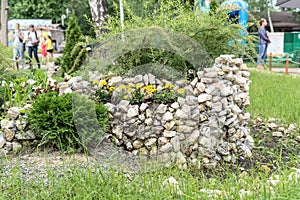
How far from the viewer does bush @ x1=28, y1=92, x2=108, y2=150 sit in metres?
3.42

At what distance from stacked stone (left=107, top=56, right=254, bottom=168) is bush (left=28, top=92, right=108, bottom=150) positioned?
9.8 inches

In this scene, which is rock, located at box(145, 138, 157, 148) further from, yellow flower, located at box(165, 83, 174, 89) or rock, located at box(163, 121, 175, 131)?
yellow flower, located at box(165, 83, 174, 89)

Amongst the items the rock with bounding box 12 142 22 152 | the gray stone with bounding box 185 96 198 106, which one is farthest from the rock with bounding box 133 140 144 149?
the rock with bounding box 12 142 22 152

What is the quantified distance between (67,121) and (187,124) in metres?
1.07

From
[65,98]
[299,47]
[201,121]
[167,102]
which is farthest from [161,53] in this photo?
[299,47]

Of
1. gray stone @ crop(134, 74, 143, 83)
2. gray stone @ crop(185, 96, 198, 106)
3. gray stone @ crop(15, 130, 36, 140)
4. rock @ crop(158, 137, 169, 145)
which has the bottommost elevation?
rock @ crop(158, 137, 169, 145)

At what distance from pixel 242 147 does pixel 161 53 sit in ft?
4.06

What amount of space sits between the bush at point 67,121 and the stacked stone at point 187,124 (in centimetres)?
25

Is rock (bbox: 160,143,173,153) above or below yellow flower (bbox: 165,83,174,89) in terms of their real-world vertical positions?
below

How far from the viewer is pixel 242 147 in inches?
156

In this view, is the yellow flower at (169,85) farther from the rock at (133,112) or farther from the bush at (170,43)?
the rock at (133,112)

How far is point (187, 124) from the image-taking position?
359cm

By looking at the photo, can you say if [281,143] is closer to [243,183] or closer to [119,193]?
[243,183]

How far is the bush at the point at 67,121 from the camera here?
3.42m
